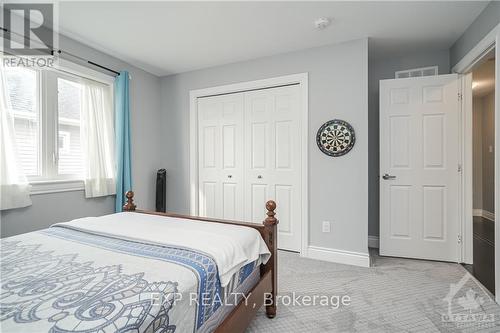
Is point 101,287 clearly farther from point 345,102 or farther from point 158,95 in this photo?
point 158,95

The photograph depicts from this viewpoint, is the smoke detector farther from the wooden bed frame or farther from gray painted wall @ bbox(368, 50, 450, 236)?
the wooden bed frame

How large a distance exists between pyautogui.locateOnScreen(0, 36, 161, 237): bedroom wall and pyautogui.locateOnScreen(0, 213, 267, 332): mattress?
3.27 ft

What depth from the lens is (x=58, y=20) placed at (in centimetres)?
231

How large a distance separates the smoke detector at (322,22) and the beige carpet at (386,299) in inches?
100

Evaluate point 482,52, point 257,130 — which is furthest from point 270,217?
point 482,52

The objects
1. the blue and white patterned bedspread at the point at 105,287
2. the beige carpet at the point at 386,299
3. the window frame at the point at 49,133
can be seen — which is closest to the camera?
the blue and white patterned bedspread at the point at 105,287

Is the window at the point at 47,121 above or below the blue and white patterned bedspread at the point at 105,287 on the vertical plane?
above

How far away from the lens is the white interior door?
8.77 feet

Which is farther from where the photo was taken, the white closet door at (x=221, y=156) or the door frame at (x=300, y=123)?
the white closet door at (x=221, y=156)

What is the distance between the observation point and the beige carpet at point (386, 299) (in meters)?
1.64

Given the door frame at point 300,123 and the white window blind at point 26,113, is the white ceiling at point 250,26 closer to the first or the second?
the door frame at point 300,123

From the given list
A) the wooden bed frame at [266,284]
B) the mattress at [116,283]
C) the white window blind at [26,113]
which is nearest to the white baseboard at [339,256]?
the wooden bed frame at [266,284]

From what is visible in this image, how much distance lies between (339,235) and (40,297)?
2.66m

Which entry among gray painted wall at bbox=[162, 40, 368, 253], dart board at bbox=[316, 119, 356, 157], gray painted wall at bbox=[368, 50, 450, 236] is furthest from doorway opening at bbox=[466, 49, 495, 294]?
dart board at bbox=[316, 119, 356, 157]
